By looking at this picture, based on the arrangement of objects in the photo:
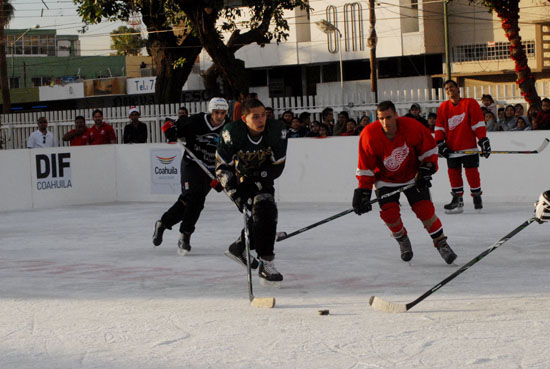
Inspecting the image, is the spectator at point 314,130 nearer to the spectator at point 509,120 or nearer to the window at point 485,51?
the spectator at point 509,120

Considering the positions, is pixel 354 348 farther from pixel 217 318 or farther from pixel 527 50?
pixel 527 50

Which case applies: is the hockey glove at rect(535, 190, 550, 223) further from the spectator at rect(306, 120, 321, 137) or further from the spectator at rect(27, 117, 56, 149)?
the spectator at rect(27, 117, 56, 149)

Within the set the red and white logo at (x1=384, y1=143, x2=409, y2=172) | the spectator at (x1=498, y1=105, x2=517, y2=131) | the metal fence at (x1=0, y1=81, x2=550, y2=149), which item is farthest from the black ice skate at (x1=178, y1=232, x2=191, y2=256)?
the metal fence at (x1=0, y1=81, x2=550, y2=149)

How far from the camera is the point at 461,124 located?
36.4 feet

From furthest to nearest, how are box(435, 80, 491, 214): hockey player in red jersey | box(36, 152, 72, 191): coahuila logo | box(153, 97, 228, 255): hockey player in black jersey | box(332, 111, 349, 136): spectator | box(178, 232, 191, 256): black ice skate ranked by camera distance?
box(36, 152, 72, 191): coahuila logo < box(332, 111, 349, 136): spectator < box(435, 80, 491, 214): hockey player in red jersey < box(178, 232, 191, 256): black ice skate < box(153, 97, 228, 255): hockey player in black jersey

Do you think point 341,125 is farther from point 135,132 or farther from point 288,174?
point 135,132

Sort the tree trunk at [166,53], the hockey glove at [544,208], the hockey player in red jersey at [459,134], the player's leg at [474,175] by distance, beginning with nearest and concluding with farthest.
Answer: the hockey glove at [544,208] → the hockey player in red jersey at [459,134] → the player's leg at [474,175] → the tree trunk at [166,53]

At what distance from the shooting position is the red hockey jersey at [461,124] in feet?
36.2

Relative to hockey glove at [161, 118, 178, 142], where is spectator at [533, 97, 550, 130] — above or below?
above

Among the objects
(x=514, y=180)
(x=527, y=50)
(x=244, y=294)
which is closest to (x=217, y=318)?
(x=244, y=294)

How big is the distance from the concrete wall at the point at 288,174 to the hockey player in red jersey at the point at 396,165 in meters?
5.32

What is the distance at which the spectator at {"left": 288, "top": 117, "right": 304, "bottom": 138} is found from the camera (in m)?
14.9

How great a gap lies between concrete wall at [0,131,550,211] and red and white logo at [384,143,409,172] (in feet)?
18.1

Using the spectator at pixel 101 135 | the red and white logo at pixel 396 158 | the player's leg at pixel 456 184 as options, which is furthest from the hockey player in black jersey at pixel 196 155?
the spectator at pixel 101 135
